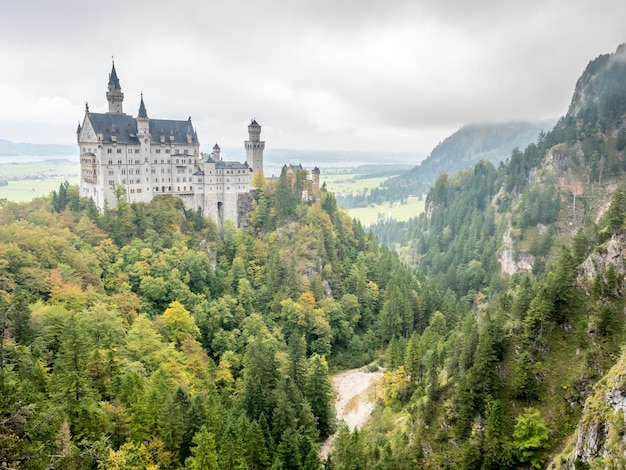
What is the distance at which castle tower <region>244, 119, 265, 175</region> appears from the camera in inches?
4070

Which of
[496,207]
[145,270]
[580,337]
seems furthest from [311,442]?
[496,207]

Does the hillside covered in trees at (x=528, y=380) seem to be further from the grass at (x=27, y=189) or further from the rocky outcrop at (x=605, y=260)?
the grass at (x=27, y=189)

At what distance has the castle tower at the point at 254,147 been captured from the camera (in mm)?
103375

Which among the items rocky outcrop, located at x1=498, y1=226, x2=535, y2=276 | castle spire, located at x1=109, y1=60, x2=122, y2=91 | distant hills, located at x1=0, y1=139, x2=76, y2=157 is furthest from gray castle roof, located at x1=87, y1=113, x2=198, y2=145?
rocky outcrop, located at x1=498, y1=226, x2=535, y2=276

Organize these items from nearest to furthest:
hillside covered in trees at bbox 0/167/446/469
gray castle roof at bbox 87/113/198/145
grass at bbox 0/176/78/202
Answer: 1. hillside covered in trees at bbox 0/167/446/469
2. gray castle roof at bbox 87/113/198/145
3. grass at bbox 0/176/78/202

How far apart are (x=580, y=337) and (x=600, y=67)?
7054 inches

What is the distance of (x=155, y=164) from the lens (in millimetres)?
93750

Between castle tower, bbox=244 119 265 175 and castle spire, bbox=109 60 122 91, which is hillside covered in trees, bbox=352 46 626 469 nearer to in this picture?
castle tower, bbox=244 119 265 175

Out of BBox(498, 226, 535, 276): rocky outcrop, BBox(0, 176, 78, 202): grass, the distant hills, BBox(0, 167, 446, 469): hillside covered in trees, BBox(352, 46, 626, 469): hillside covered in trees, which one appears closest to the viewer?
BBox(0, 167, 446, 469): hillside covered in trees

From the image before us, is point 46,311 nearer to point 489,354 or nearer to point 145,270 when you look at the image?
point 145,270

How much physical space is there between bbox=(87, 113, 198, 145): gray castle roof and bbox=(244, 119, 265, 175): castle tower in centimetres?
1151

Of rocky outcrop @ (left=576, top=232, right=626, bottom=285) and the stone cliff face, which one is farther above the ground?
rocky outcrop @ (left=576, top=232, right=626, bottom=285)

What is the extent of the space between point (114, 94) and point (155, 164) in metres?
15.3

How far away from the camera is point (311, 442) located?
158 feet
